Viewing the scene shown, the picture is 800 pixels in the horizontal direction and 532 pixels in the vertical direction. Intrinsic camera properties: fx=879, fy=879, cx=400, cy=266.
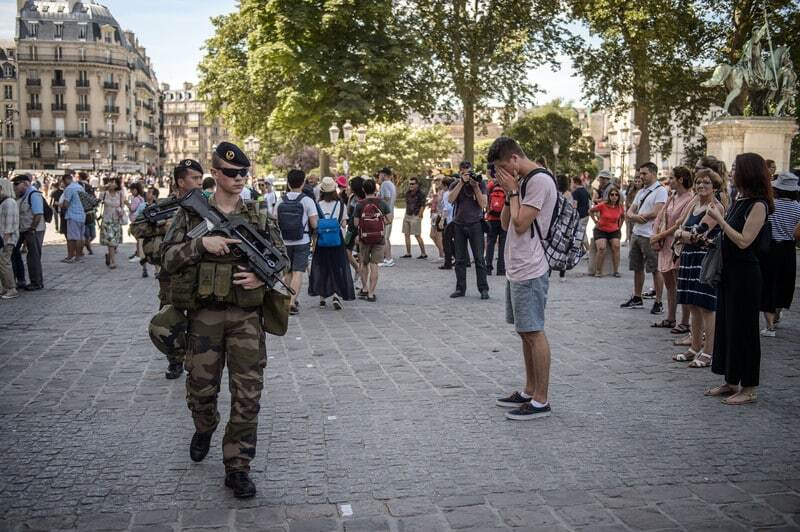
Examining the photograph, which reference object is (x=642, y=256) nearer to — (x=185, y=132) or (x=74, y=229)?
(x=74, y=229)

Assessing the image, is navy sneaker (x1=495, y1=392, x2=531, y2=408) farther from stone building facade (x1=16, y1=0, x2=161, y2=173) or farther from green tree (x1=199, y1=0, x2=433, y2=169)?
stone building facade (x1=16, y1=0, x2=161, y2=173)

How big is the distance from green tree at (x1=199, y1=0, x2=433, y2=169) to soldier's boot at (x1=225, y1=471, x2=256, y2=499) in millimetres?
33003

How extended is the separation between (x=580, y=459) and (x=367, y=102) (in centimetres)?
3297

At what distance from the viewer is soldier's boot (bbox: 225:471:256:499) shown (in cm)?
493

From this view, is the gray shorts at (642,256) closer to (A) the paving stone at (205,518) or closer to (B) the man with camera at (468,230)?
(B) the man with camera at (468,230)

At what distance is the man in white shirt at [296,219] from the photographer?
1141 cm

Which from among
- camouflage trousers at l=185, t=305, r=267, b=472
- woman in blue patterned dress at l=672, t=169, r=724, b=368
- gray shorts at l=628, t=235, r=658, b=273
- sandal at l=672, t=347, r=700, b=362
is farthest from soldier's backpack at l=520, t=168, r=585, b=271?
gray shorts at l=628, t=235, r=658, b=273

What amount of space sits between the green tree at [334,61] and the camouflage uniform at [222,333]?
32.7 meters

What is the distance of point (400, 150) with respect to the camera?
63.2m

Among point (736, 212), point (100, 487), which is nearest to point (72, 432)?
point (100, 487)

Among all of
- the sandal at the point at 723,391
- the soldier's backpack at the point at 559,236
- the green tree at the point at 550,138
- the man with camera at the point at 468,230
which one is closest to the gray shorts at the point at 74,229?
the man with camera at the point at 468,230

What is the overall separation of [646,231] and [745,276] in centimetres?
522

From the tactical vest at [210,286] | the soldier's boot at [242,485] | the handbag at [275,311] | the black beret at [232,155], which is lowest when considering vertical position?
the soldier's boot at [242,485]

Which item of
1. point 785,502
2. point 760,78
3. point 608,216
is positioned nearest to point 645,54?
point 760,78
